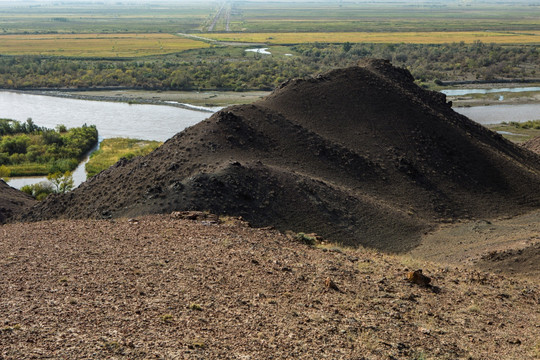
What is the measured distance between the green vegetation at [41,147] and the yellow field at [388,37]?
92.1m

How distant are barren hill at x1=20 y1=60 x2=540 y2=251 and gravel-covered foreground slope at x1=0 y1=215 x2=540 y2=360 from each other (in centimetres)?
475

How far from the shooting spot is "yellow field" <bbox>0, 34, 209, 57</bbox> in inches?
4599

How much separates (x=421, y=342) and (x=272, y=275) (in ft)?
14.9

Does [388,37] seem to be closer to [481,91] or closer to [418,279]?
[481,91]

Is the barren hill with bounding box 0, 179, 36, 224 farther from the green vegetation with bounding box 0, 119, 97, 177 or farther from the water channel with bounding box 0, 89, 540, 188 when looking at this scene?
the water channel with bounding box 0, 89, 540, 188

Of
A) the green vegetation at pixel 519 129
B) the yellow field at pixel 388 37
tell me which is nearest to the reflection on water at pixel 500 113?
the green vegetation at pixel 519 129

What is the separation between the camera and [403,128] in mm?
33156

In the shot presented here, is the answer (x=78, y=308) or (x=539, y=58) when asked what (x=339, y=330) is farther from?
(x=539, y=58)

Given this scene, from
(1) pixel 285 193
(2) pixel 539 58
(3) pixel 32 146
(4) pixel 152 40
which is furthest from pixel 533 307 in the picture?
(4) pixel 152 40

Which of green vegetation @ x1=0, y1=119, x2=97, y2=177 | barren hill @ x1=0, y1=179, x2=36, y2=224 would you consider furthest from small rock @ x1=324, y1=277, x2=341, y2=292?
green vegetation @ x1=0, y1=119, x2=97, y2=177

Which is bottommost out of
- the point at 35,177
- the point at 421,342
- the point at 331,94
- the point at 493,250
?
the point at 35,177

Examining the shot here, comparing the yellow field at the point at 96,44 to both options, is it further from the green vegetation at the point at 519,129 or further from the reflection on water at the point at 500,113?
the green vegetation at the point at 519,129

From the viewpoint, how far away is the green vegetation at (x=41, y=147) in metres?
43.3

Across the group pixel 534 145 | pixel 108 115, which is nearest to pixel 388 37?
pixel 108 115
